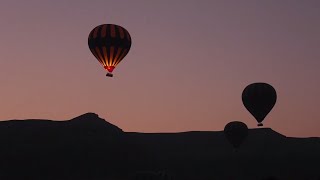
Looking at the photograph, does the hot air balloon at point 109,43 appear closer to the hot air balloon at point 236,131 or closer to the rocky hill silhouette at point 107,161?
the hot air balloon at point 236,131

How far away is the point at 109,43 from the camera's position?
157 feet

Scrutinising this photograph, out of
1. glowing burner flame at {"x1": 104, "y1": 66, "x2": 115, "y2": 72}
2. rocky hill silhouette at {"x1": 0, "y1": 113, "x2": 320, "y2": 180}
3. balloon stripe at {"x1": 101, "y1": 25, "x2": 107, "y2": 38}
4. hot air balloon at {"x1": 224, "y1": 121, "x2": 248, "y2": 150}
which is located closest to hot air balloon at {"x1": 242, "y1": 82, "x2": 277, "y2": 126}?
balloon stripe at {"x1": 101, "y1": 25, "x2": 107, "y2": 38}

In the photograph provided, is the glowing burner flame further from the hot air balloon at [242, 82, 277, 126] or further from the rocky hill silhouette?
the rocky hill silhouette

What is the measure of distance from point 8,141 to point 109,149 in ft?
86.4

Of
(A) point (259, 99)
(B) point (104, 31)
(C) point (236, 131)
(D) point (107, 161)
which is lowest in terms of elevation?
(A) point (259, 99)

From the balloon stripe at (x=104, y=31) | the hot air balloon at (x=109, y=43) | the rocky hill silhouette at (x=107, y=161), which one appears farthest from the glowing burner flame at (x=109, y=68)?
the rocky hill silhouette at (x=107, y=161)

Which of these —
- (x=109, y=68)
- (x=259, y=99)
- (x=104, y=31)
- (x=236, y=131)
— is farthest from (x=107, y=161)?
(x=109, y=68)

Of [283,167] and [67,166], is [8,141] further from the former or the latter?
[283,167]

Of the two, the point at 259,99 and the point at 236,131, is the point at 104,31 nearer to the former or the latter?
the point at 259,99

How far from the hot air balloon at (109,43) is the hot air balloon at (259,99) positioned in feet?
48.4

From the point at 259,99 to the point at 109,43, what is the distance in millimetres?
17521

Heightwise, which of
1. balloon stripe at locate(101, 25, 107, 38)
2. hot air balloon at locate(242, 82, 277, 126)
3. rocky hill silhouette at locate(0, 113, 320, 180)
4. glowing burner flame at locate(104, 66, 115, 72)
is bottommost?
glowing burner flame at locate(104, 66, 115, 72)

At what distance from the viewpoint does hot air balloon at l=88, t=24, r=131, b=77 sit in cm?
4741

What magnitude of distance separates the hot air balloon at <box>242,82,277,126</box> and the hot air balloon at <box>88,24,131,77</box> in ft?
48.4
